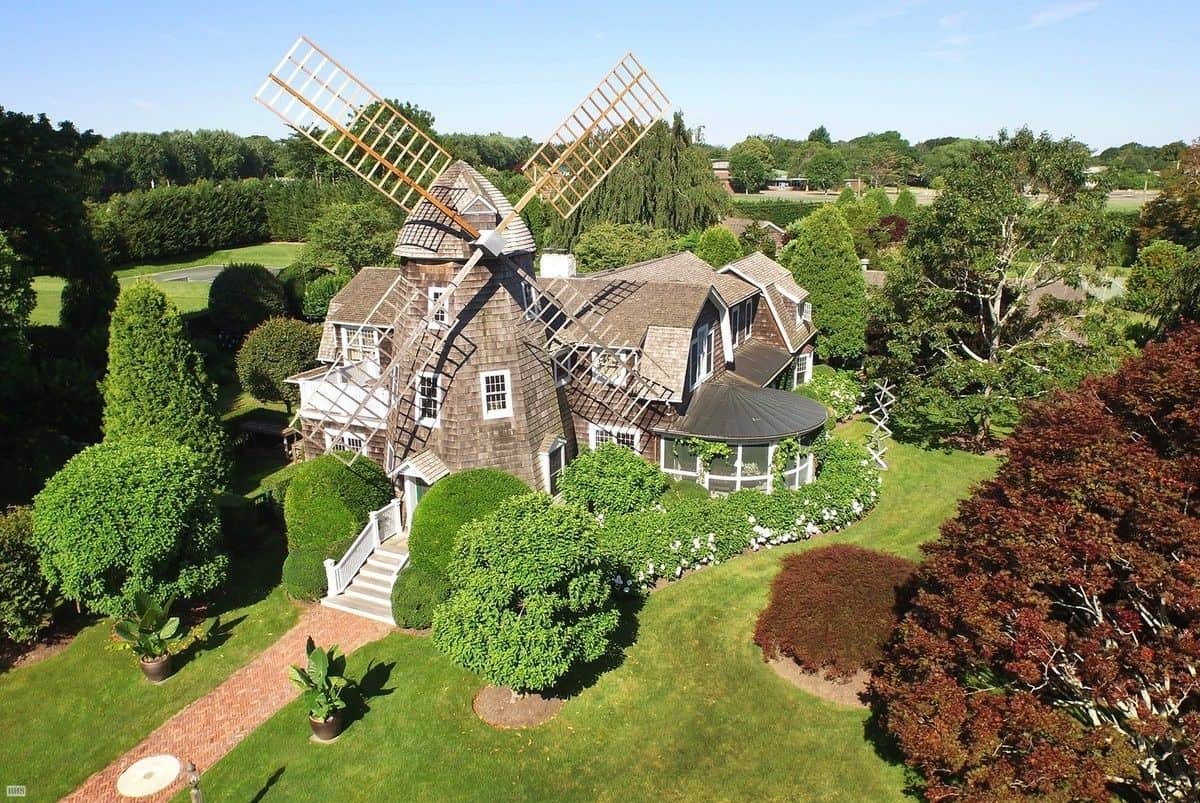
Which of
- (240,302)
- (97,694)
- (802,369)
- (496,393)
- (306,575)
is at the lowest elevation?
(97,694)

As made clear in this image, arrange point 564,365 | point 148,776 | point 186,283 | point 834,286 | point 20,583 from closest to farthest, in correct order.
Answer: point 148,776, point 20,583, point 564,365, point 834,286, point 186,283

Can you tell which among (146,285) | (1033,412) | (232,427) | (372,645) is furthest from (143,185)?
(1033,412)

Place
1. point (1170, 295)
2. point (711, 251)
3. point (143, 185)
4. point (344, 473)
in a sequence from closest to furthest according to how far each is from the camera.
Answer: point (344, 473), point (1170, 295), point (711, 251), point (143, 185)

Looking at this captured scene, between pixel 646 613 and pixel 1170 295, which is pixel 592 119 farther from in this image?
pixel 1170 295

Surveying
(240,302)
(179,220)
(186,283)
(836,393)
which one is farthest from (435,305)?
(179,220)

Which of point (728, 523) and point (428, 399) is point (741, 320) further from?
point (428, 399)
